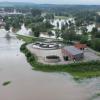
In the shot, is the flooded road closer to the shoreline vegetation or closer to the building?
the shoreline vegetation

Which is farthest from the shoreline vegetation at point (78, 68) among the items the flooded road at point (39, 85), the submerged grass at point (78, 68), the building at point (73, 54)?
the building at point (73, 54)

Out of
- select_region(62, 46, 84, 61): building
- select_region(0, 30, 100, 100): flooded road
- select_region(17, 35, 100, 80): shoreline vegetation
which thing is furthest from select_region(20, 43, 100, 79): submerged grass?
select_region(62, 46, 84, 61): building

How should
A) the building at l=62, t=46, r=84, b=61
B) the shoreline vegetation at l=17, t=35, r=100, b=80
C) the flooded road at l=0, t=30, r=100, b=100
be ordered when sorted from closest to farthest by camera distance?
the flooded road at l=0, t=30, r=100, b=100, the shoreline vegetation at l=17, t=35, r=100, b=80, the building at l=62, t=46, r=84, b=61

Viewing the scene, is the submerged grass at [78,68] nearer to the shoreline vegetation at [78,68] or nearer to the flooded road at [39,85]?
the shoreline vegetation at [78,68]

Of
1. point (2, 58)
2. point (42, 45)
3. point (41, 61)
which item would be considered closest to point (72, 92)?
point (41, 61)

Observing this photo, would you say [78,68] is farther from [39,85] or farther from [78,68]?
[39,85]

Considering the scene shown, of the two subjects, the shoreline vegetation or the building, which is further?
the building

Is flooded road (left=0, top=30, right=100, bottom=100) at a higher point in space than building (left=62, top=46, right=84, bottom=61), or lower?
lower

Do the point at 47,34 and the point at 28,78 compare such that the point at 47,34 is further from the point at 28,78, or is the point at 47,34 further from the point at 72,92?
the point at 72,92
